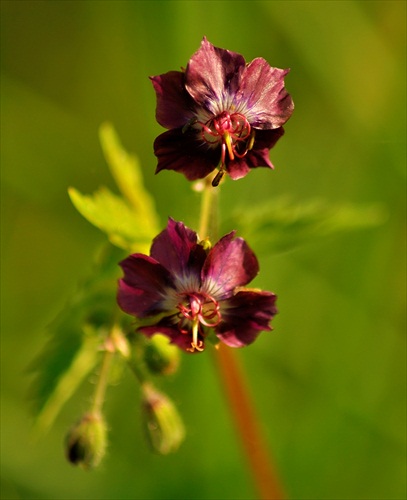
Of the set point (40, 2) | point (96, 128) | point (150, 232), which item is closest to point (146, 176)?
point (96, 128)

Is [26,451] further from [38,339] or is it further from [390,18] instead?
[390,18]

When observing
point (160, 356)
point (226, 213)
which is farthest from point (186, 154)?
point (226, 213)

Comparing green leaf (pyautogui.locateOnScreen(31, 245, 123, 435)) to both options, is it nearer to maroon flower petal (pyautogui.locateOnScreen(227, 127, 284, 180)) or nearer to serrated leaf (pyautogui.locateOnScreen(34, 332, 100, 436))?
serrated leaf (pyautogui.locateOnScreen(34, 332, 100, 436))

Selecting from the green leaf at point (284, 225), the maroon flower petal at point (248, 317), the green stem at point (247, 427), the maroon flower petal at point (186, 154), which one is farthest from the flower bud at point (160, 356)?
the maroon flower petal at point (186, 154)

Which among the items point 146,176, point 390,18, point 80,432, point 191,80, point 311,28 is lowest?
point 80,432

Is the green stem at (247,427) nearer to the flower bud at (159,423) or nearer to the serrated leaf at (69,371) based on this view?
the flower bud at (159,423)
